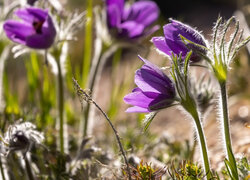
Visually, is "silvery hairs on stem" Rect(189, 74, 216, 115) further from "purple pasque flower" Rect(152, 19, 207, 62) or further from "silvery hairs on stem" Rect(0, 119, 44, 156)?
"silvery hairs on stem" Rect(0, 119, 44, 156)

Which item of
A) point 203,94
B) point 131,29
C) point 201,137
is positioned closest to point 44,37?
point 131,29

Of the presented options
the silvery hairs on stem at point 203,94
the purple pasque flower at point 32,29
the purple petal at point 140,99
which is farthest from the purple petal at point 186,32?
the purple pasque flower at point 32,29

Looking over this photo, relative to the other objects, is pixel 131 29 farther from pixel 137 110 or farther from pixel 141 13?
pixel 137 110

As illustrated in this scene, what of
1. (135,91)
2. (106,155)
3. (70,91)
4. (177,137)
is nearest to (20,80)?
(70,91)

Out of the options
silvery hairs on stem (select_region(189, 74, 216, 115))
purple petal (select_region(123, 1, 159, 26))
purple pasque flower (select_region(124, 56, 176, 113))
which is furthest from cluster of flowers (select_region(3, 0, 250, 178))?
purple petal (select_region(123, 1, 159, 26))

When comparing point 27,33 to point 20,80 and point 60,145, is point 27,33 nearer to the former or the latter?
point 60,145

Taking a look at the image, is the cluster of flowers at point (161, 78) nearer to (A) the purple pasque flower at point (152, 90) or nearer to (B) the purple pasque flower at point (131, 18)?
(A) the purple pasque flower at point (152, 90)
